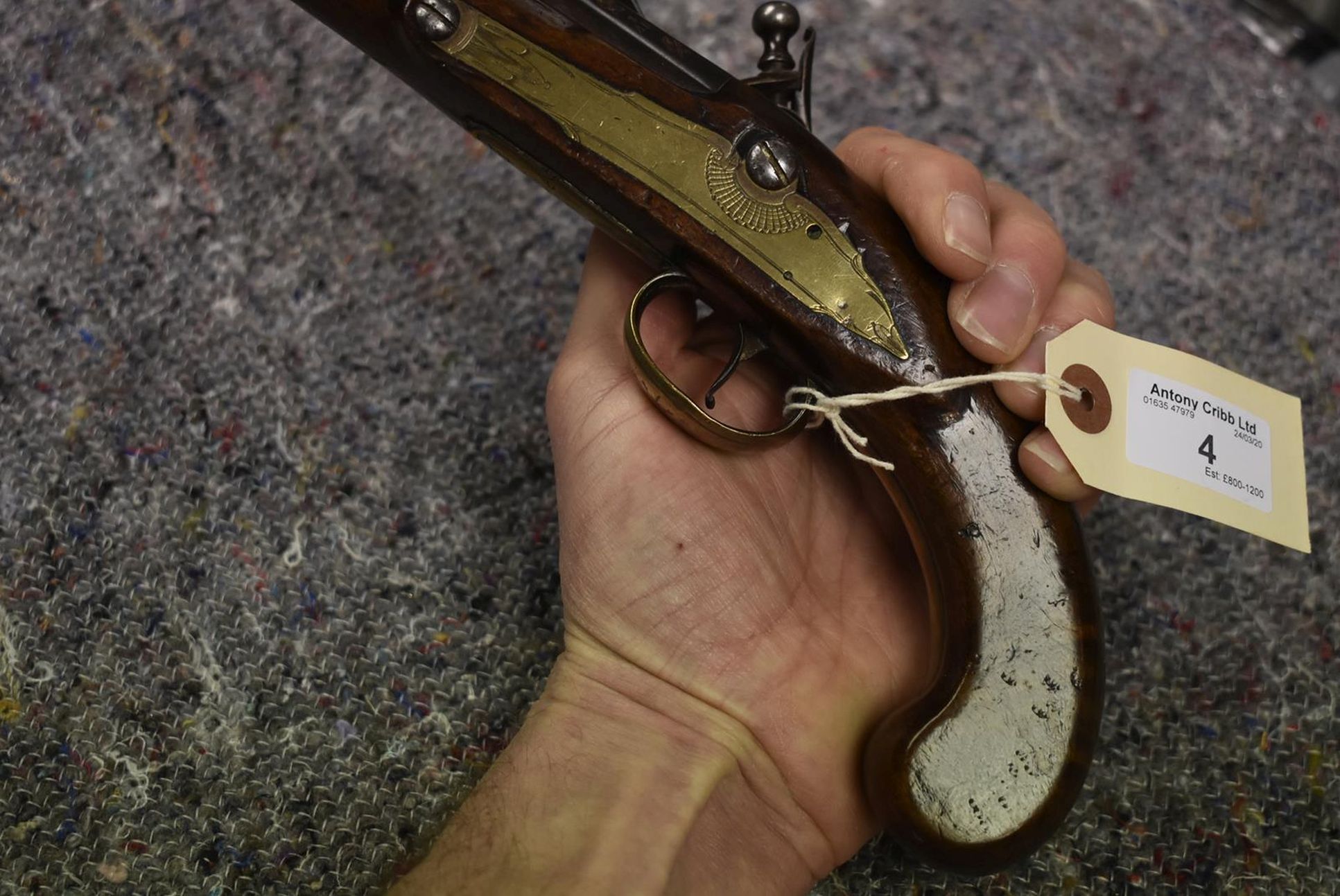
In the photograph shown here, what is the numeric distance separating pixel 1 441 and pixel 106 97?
651mm

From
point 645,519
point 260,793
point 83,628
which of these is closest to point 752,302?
point 645,519

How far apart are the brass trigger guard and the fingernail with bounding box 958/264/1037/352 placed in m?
0.23

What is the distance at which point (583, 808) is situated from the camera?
1.23 metres

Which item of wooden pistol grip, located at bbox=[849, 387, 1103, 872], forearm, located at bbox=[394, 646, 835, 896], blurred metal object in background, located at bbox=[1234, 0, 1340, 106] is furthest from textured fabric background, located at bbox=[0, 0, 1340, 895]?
wooden pistol grip, located at bbox=[849, 387, 1103, 872]

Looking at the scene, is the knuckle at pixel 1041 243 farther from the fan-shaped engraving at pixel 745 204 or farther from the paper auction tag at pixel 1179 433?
the fan-shaped engraving at pixel 745 204

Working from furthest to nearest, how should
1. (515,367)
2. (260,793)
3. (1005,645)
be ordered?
(515,367)
(260,793)
(1005,645)

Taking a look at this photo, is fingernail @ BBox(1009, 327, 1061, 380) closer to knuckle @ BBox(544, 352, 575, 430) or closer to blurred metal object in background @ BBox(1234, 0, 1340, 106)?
knuckle @ BBox(544, 352, 575, 430)

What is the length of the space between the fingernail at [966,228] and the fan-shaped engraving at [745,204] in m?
0.17

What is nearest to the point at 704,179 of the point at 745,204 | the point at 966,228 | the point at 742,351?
the point at 745,204

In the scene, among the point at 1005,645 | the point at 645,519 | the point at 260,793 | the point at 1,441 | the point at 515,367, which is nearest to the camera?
the point at 1005,645

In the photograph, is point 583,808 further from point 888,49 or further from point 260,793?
point 888,49

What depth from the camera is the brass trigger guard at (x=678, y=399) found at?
1284 millimetres

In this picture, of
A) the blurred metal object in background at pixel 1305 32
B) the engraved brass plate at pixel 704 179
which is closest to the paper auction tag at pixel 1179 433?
the engraved brass plate at pixel 704 179

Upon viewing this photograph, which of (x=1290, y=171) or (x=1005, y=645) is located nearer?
(x=1005, y=645)
